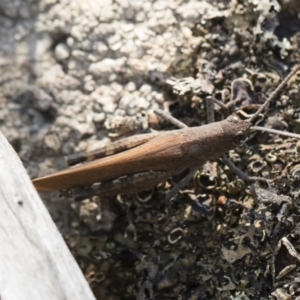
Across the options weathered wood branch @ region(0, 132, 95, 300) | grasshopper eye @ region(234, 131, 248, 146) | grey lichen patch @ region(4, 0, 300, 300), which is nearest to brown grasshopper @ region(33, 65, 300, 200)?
grasshopper eye @ region(234, 131, 248, 146)

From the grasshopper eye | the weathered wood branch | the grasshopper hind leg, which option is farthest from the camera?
the grasshopper hind leg

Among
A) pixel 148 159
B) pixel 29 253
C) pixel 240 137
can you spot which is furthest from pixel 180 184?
pixel 29 253

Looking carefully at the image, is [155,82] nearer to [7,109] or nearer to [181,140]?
[181,140]

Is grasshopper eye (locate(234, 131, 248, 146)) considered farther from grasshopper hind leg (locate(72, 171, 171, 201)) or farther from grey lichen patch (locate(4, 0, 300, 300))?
grasshopper hind leg (locate(72, 171, 171, 201))

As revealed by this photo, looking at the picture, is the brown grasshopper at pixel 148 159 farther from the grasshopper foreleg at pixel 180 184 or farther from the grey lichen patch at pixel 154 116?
the grey lichen patch at pixel 154 116

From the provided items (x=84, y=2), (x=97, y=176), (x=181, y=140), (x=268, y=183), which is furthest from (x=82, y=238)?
(x=84, y=2)

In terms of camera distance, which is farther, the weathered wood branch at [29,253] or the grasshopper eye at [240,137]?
the grasshopper eye at [240,137]

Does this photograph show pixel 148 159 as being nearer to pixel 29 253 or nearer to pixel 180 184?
pixel 180 184

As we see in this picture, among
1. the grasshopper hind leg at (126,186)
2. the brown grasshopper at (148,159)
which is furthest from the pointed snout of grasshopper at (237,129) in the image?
the grasshopper hind leg at (126,186)
